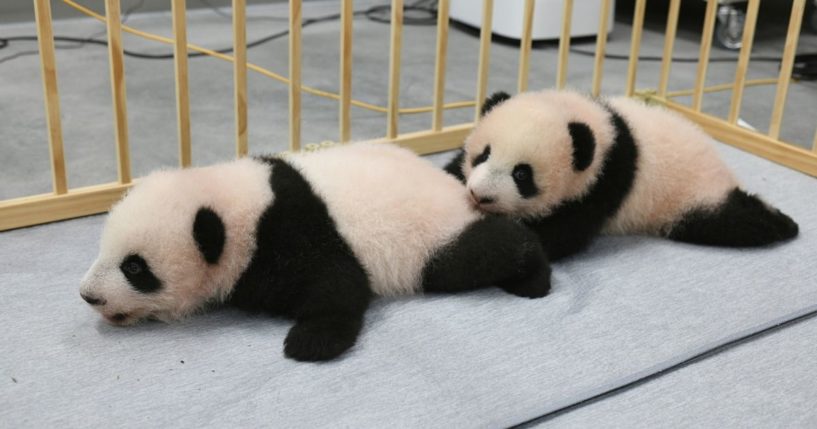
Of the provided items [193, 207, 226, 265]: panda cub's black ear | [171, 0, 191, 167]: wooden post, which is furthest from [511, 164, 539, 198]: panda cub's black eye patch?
[171, 0, 191, 167]: wooden post

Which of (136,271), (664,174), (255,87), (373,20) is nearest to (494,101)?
(664,174)

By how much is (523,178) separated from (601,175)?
15 cm

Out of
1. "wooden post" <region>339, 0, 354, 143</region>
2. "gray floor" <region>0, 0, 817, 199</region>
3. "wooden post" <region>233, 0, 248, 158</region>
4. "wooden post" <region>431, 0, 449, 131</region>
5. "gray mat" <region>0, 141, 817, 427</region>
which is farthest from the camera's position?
"gray floor" <region>0, 0, 817, 199</region>

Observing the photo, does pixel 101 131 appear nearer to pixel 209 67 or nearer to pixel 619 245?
pixel 209 67

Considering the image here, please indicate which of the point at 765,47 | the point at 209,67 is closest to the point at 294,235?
the point at 209,67

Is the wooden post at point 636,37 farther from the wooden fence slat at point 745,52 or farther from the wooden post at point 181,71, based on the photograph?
the wooden post at point 181,71

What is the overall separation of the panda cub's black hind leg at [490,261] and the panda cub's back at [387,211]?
0.8 inches

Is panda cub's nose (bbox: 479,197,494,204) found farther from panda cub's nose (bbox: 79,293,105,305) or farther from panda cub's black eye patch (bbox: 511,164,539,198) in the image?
panda cub's nose (bbox: 79,293,105,305)

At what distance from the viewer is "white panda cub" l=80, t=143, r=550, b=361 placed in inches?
43.4

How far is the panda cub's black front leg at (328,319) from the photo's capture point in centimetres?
110

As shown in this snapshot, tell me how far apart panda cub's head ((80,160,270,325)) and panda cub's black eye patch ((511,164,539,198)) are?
39cm

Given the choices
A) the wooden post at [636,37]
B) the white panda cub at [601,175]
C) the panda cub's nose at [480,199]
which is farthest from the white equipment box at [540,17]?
the panda cub's nose at [480,199]

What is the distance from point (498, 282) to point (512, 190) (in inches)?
5.7

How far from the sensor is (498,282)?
129 cm
